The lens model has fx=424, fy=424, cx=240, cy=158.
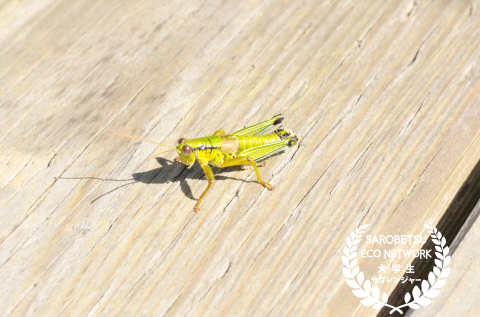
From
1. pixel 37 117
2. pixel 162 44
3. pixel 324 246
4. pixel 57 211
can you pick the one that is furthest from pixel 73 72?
pixel 324 246

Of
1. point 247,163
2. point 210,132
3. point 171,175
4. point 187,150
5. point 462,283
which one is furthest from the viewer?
point 210,132

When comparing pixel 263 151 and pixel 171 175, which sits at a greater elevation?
pixel 263 151

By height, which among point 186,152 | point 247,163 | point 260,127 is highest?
point 260,127

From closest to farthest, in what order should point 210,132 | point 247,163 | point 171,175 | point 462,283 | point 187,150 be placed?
point 462,283
point 187,150
point 171,175
point 247,163
point 210,132

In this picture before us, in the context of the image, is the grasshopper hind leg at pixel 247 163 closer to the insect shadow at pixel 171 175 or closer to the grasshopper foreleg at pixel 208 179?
the insect shadow at pixel 171 175

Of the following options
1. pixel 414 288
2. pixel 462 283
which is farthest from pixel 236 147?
pixel 462 283

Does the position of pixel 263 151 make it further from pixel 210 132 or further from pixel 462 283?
pixel 462 283

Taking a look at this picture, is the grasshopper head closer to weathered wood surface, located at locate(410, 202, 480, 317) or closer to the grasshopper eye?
the grasshopper eye
